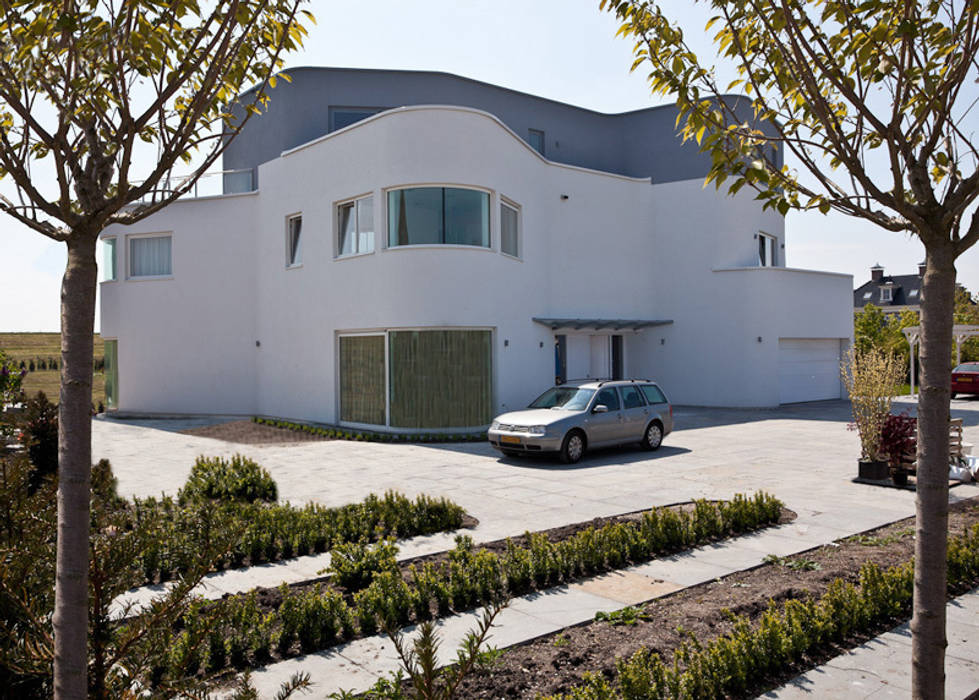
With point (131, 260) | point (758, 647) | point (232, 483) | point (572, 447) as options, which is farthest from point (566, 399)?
point (131, 260)

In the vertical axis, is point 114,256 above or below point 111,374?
above

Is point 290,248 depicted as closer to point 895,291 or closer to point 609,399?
point 609,399

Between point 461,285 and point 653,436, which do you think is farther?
point 461,285

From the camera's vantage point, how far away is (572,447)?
13500 mm

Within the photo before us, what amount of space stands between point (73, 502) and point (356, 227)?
16629 mm

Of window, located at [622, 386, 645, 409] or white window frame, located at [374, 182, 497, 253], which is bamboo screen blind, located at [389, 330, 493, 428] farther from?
window, located at [622, 386, 645, 409]

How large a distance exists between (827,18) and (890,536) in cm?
567

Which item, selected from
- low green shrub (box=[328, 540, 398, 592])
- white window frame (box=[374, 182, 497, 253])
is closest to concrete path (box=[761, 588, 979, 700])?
low green shrub (box=[328, 540, 398, 592])

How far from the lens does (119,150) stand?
2920 millimetres

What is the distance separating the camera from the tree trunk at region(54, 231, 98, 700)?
2551mm

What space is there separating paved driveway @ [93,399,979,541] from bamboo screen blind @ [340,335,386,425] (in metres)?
1.70

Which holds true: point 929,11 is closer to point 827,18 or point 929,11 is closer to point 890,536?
point 827,18

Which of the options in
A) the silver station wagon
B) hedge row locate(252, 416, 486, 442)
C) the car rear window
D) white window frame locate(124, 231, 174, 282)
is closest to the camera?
the silver station wagon

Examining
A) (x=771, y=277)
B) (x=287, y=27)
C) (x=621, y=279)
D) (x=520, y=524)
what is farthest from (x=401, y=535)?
(x=771, y=277)
